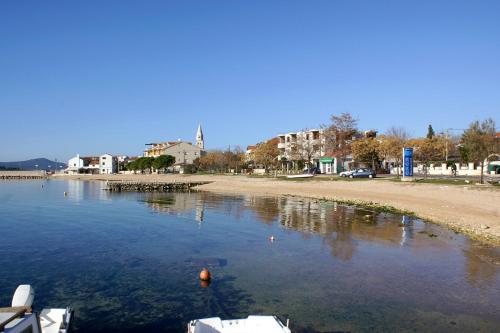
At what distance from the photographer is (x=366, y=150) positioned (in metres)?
88.4

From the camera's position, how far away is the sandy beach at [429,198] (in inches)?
1104

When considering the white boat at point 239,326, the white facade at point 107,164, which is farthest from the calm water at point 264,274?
the white facade at point 107,164

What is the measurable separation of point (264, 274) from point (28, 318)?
1101cm

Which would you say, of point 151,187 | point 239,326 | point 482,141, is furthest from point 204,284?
point 151,187

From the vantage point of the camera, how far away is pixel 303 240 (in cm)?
2547

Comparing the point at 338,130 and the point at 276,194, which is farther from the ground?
the point at 338,130

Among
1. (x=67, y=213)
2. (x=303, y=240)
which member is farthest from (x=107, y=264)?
(x=67, y=213)

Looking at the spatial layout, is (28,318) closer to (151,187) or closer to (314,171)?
(151,187)

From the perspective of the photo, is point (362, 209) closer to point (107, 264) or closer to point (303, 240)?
point (303, 240)

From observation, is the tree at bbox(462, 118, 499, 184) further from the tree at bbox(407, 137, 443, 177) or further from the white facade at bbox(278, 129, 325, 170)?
the white facade at bbox(278, 129, 325, 170)

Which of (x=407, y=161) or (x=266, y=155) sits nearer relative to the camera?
(x=407, y=161)

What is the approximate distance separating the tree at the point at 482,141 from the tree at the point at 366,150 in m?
35.8

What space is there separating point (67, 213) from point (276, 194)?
102 ft

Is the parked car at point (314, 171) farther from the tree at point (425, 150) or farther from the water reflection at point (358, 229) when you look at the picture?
the water reflection at point (358, 229)
